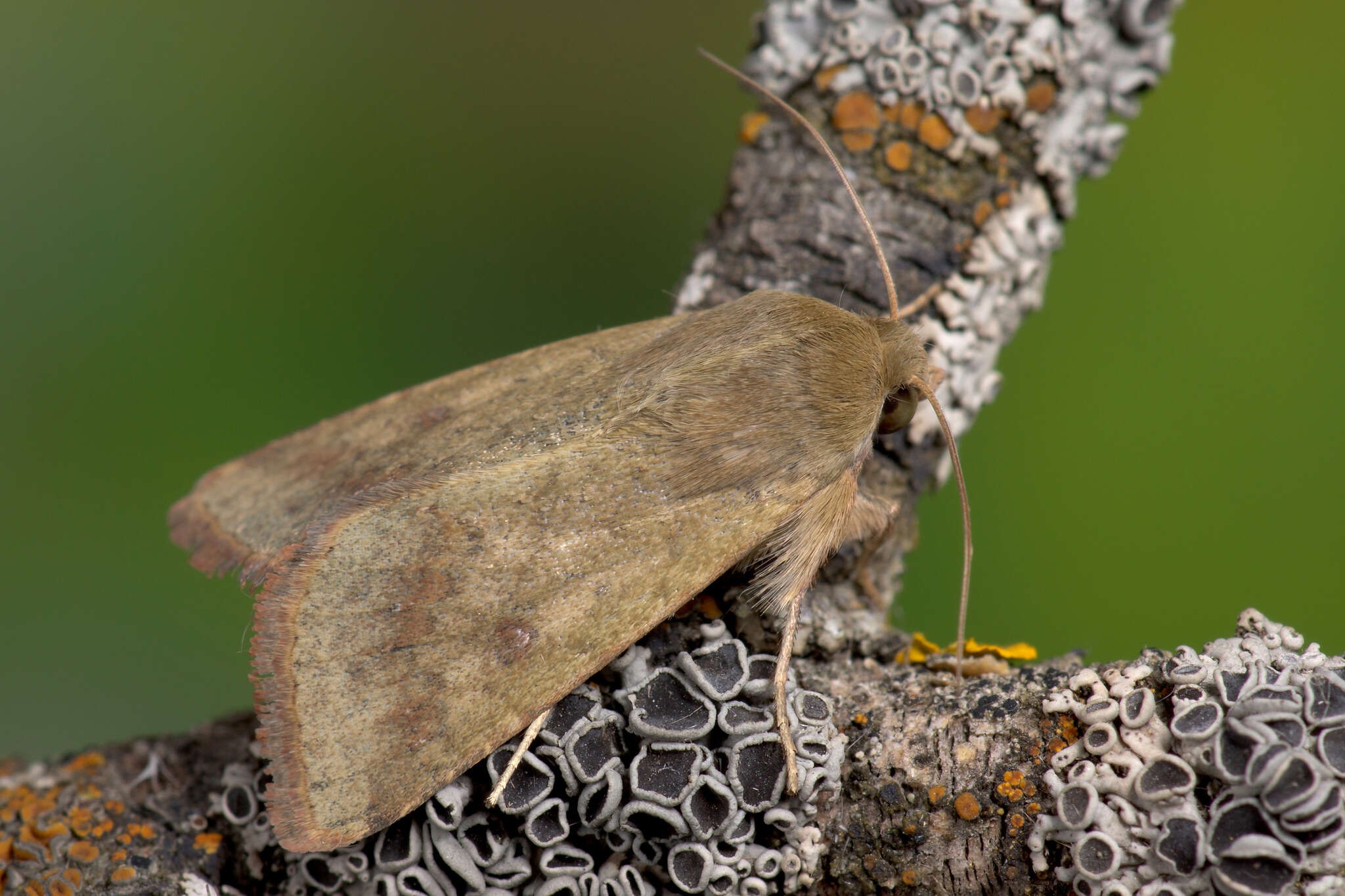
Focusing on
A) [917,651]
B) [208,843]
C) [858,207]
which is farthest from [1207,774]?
[208,843]

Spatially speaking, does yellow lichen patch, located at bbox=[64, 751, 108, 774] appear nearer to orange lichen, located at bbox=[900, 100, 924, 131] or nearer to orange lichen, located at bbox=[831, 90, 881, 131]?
orange lichen, located at bbox=[831, 90, 881, 131]

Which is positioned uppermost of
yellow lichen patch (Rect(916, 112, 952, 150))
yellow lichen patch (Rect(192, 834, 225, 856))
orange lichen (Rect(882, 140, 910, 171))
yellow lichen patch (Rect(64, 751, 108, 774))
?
yellow lichen patch (Rect(916, 112, 952, 150))

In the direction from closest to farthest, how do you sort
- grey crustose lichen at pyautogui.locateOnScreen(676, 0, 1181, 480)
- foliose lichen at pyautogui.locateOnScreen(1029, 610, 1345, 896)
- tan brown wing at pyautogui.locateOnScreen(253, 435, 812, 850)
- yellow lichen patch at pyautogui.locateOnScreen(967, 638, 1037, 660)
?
foliose lichen at pyautogui.locateOnScreen(1029, 610, 1345, 896)
tan brown wing at pyautogui.locateOnScreen(253, 435, 812, 850)
yellow lichen patch at pyautogui.locateOnScreen(967, 638, 1037, 660)
grey crustose lichen at pyautogui.locateOnScreen(676, 0, 1181, 480)

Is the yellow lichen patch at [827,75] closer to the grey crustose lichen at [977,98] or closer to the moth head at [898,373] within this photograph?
the grey crustose lichen at [977,98]

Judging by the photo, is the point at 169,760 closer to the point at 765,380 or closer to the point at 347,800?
the point at 347,800

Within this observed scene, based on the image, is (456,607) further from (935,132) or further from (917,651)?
(935,132)

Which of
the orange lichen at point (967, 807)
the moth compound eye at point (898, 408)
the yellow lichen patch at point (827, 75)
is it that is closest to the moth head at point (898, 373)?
the moth compound eye at point (898, 408)

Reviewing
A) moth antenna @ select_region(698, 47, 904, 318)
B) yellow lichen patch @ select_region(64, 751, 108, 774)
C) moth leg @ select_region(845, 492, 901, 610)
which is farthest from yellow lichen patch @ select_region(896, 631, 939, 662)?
yellow lichen patch @ select_region(64, 751, 108, 774)
